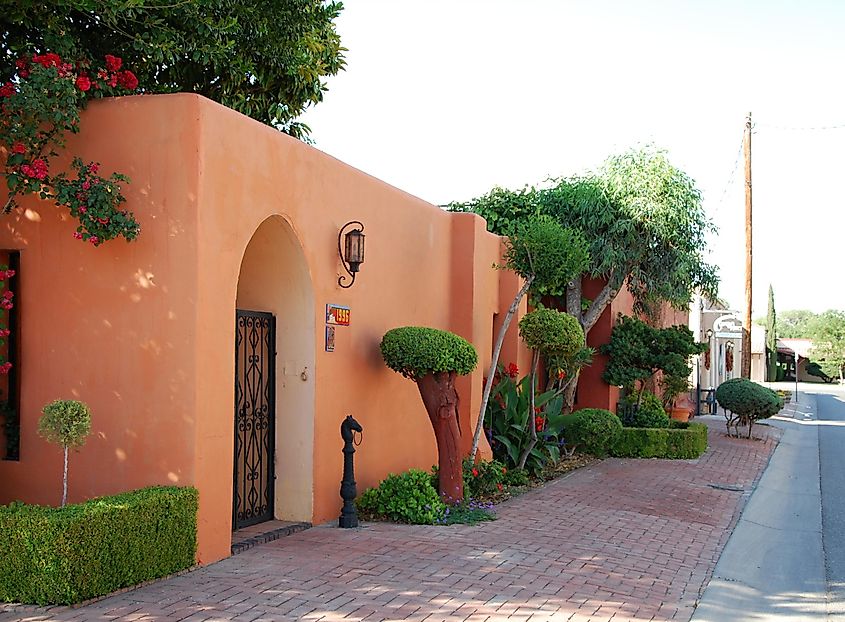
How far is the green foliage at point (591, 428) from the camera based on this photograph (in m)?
14.4

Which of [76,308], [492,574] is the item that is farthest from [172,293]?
[492,574]

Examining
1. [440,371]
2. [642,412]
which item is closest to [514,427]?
[440,371]

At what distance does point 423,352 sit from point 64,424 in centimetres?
407

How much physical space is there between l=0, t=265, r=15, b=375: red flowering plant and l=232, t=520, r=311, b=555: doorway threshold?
7.52ft

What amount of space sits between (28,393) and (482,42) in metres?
7.16

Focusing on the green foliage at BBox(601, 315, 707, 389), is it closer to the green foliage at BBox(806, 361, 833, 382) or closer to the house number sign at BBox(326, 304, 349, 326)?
the house number sign at BBox(326, 304, 349, 326)

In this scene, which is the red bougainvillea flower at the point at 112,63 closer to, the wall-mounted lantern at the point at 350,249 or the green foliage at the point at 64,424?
the wall-mounted lantern at the point at 350,249

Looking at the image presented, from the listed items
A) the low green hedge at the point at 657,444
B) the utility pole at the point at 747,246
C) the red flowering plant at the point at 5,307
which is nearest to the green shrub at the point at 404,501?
the red flowering plant at the point at 5,307

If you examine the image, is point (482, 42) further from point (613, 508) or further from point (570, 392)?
point (570, 392)

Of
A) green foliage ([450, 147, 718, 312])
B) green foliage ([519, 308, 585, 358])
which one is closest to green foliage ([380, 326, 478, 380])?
green foliage ([519, 308, 585, 358])

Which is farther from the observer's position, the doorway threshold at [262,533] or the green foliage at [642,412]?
the green foliage at [642,412]

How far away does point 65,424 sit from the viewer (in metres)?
6.21

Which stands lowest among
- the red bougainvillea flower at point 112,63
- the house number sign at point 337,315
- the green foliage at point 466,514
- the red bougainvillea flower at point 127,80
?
the green foliage at point 466,514

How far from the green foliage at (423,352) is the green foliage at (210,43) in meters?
3.19
